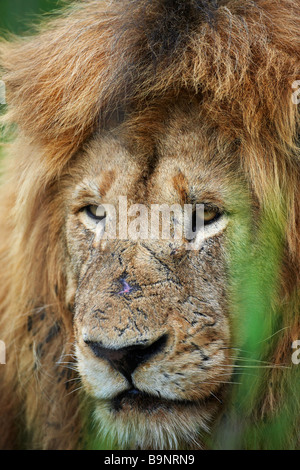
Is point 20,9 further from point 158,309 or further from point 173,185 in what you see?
point 158,309

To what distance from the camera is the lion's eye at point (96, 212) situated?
7.25 ft

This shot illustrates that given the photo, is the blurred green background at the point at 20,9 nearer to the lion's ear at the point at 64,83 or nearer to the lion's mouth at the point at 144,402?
the lion's ear at the point at 64,83

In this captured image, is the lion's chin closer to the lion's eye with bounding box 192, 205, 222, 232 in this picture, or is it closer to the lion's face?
the lion's face

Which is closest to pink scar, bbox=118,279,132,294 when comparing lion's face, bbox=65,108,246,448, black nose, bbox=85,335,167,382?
lion's face, bbox=65,108,246,448

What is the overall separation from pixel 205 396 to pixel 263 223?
60 cm

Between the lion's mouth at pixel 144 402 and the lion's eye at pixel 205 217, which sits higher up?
the lion's eye at pixel 205 217

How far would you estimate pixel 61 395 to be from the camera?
103 inches

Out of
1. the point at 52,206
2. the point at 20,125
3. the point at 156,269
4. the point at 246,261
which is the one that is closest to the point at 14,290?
the point at 52,206

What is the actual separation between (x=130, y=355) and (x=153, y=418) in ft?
0.91

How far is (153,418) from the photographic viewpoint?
196cm

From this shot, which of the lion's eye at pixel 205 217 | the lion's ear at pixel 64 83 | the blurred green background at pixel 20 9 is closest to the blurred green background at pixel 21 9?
the blurred green background at pixel 20 9

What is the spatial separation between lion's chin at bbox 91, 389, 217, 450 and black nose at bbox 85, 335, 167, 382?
0.35ft

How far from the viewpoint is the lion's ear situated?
2139mm
